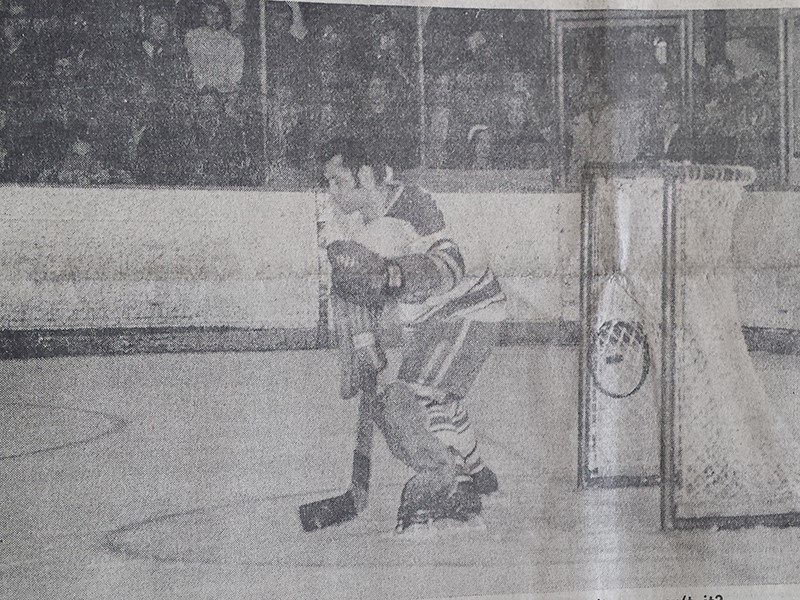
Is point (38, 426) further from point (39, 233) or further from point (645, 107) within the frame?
point (645, 107)

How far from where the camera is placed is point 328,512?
33.5 inches

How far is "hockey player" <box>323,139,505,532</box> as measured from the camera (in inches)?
33.4

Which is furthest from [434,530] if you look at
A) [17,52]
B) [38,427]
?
[17,52]

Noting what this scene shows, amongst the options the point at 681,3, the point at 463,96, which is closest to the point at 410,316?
the point at 463,96

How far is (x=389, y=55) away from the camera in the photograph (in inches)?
33.6

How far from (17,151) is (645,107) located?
701 mm

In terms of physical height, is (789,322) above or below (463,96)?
below

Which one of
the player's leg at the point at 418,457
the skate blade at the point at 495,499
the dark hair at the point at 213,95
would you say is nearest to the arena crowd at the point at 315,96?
the dark hair at the point at 213,95

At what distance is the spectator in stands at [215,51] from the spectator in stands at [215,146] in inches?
0.6

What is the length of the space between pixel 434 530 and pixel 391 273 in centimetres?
29

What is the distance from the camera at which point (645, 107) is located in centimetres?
88

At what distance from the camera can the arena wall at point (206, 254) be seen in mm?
820

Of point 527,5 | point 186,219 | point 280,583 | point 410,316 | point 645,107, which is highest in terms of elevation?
point 527,5

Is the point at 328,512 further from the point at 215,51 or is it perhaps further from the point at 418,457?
the point at 215,51
